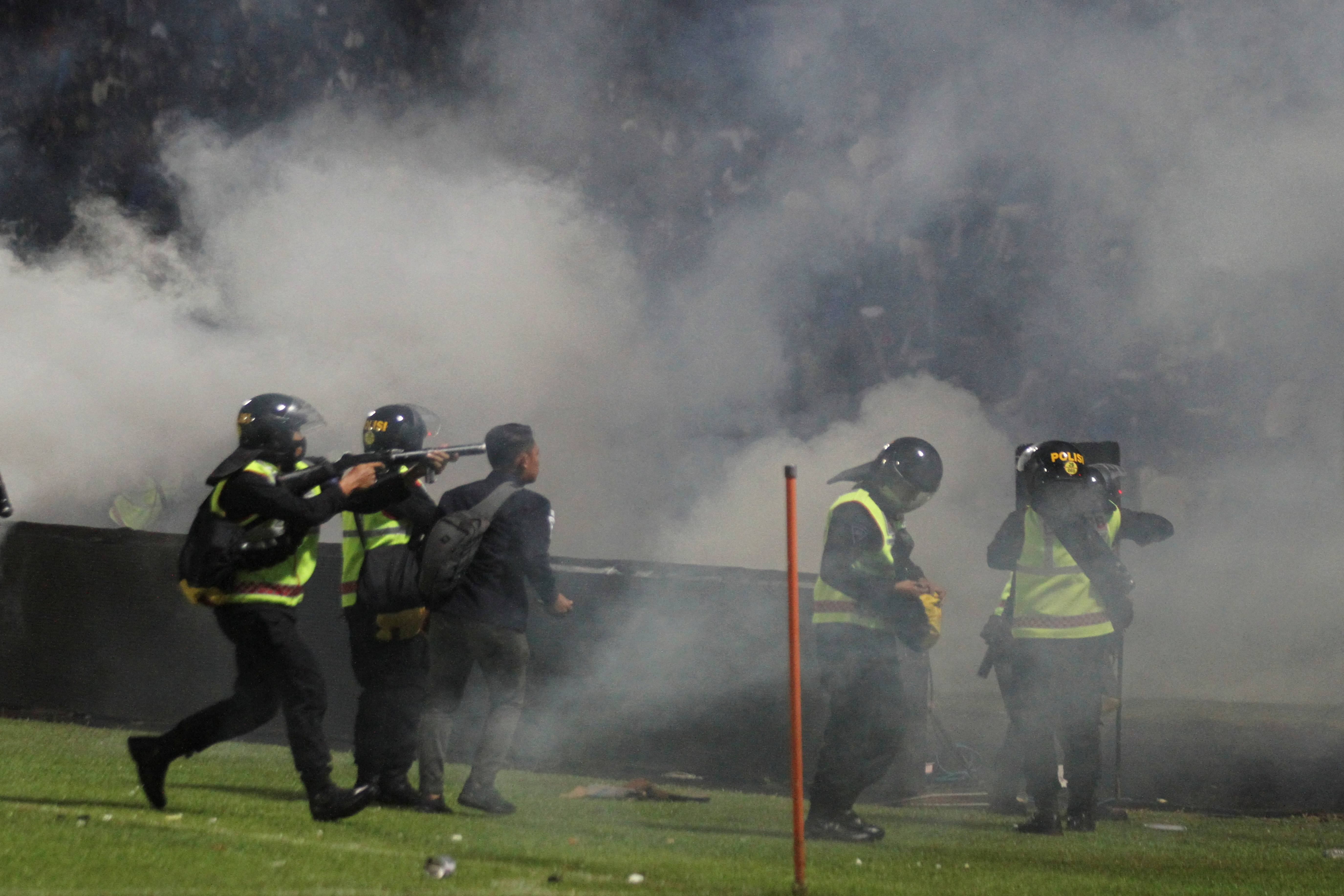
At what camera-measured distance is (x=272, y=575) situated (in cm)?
502

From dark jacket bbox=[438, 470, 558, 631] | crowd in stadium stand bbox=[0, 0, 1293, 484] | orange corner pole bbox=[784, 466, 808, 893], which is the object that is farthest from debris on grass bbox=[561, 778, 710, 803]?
crowd in stadium stand bbox=[0, 0, 1293, 484]

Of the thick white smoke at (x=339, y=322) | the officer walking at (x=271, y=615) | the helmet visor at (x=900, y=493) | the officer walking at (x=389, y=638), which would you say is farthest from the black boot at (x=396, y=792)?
the thick white smoke at (x=339, y=322)

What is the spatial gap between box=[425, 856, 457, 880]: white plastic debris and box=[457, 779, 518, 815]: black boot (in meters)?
1.51

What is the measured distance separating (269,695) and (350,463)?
86 centimetres

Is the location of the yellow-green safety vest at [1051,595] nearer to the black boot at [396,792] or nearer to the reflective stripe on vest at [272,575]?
the black boot at [396,792]

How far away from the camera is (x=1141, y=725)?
1223cm

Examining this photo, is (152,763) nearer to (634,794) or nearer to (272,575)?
Answer: (272,575)

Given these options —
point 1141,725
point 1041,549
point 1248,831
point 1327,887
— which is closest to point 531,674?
point 1041,549

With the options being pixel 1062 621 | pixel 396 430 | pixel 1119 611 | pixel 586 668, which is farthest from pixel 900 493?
pixel 586 668

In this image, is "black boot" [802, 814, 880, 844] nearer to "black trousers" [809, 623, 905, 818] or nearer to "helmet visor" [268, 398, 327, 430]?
"black trousers" [809, 623, 905, 818]

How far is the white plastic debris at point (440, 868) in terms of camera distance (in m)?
4.14

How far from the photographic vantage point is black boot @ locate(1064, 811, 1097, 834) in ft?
20.3

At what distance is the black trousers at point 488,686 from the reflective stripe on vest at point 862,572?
4.00ft

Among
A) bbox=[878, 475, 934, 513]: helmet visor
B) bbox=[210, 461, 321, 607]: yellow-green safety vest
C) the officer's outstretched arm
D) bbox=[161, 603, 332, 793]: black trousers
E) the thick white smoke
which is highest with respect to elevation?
the thick white smoke
